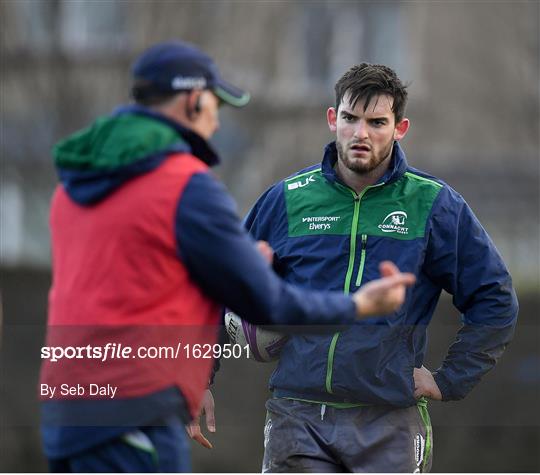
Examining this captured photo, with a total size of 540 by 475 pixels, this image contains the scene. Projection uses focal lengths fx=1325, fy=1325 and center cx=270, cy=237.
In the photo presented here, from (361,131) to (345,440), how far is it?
1.39 meters

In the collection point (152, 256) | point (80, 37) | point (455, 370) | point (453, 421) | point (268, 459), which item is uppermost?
point (80, 37)

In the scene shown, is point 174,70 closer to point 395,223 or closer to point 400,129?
point 395,223

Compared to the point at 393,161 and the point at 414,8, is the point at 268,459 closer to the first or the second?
the point at 393,161

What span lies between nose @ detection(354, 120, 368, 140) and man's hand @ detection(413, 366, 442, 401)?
42.4 inches

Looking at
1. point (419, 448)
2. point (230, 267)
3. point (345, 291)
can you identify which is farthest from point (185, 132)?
point (419, 448)

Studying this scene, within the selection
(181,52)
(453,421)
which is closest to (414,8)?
(453,421)

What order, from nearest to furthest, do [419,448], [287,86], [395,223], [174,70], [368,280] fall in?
1. [174,70]
2. [368,280]
3. [395,223]
4. [419,448]
5. [287,86]

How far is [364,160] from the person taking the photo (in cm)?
598

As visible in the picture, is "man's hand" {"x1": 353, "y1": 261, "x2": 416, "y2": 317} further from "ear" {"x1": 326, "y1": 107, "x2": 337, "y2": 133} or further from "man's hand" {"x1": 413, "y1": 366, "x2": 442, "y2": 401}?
"ear" {"x1": 326, "y1": 107, "x2": 337, "y2": 133}

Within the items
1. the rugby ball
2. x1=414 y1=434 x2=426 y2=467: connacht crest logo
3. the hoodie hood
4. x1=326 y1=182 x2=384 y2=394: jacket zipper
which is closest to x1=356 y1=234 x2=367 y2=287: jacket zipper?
x1=326 y1=182 x2=384 y2=394: jacket zipper

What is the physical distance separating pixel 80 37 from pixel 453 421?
9229mm

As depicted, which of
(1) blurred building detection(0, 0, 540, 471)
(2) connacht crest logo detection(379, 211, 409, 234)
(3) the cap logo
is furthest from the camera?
(1) blurred building detection(0, 0, 540, 471)

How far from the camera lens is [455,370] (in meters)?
6.21

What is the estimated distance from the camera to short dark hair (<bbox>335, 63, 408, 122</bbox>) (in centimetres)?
604
